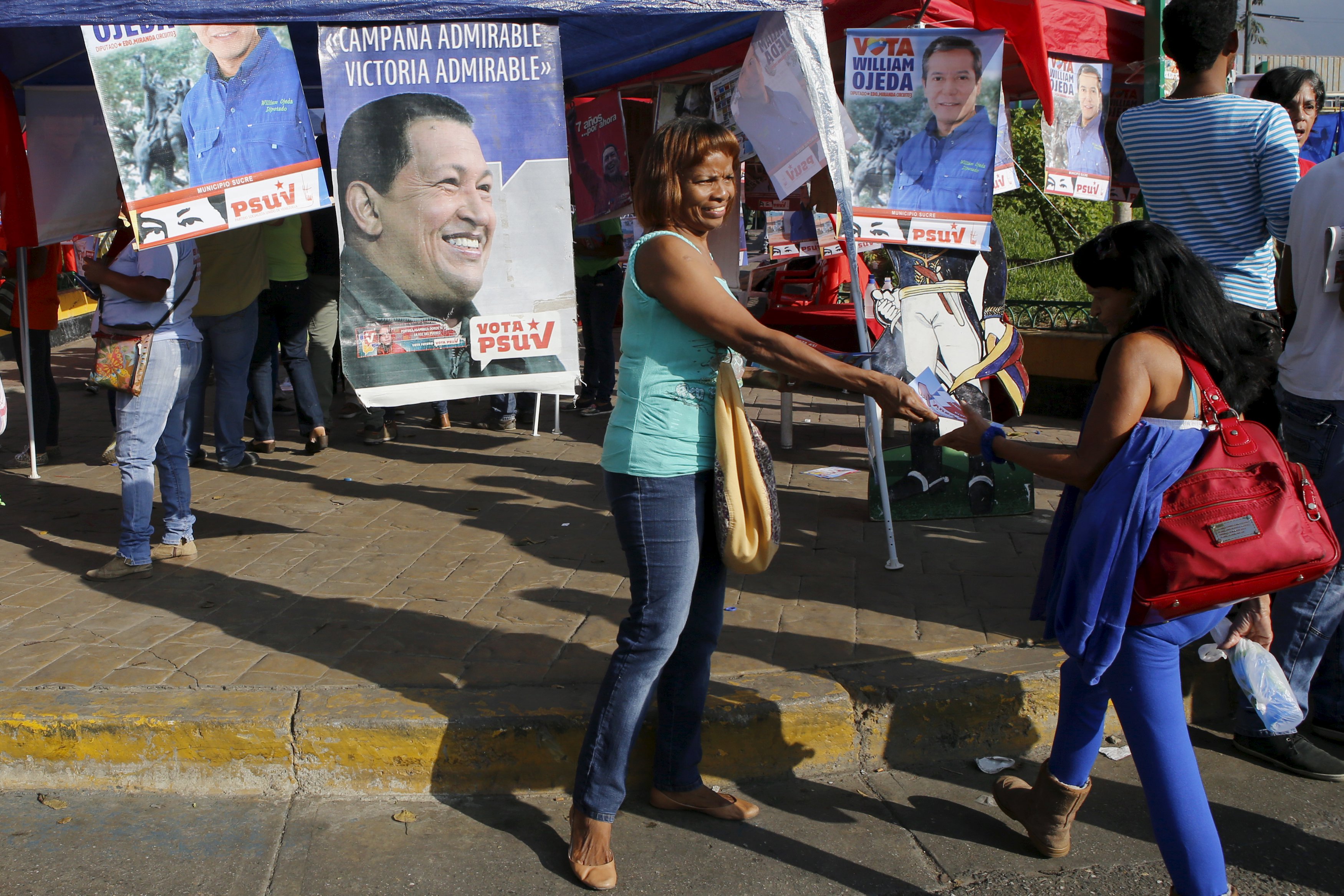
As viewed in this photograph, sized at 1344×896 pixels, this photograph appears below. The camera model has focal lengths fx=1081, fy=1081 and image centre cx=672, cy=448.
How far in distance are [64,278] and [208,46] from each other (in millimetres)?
11667

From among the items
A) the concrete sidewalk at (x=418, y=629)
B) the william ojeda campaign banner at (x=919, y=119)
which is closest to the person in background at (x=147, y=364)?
the concrete sidewalk at (x=418, y=629)

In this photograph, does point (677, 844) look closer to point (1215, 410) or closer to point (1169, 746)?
point (1169, 746)

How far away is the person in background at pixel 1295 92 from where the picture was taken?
14.2 feet

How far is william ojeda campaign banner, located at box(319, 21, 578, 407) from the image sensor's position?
156 inches

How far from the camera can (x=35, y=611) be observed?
422 cm

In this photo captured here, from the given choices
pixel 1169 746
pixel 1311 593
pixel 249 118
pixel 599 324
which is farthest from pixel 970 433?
pixel 599 324

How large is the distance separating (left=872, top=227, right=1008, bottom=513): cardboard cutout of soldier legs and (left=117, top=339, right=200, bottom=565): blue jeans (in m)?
3.22

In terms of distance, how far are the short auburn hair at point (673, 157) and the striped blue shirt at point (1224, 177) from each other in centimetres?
193

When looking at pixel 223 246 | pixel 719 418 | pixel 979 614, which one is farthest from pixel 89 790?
pixel 223 246

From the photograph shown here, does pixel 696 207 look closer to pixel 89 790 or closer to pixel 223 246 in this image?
pixel 89 790

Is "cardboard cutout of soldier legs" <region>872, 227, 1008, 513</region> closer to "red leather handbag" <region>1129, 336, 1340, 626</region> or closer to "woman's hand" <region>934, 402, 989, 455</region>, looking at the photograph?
"woman's hand" <region>934, 402, 989, 455</region>

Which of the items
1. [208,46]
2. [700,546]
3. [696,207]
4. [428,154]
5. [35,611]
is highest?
[208,46]

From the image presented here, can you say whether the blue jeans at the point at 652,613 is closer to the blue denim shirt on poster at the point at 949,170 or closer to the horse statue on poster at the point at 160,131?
the horse statue on poster at the point at 160,131

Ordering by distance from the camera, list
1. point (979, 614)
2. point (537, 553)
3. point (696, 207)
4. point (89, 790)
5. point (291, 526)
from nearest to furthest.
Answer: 1. point (696, 207)
2. point (89, 790)
3. point (979, 614)
4. point (537, 553)
5. point (291, 526)
